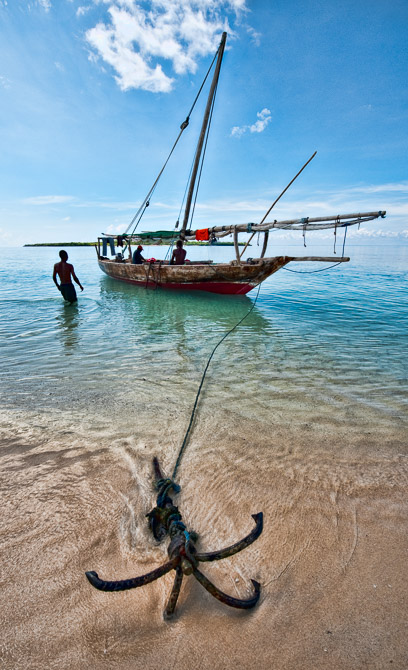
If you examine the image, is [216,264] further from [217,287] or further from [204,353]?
[204,353]

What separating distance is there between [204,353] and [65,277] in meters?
7.67

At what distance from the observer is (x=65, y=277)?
11.2 metres

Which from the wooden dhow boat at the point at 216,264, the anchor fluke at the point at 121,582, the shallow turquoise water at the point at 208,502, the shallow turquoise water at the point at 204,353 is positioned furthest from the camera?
the wooden dhow boat at the point at 216,264

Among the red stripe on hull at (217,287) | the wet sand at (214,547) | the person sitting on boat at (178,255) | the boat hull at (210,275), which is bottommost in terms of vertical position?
the wet sand at (214,547)

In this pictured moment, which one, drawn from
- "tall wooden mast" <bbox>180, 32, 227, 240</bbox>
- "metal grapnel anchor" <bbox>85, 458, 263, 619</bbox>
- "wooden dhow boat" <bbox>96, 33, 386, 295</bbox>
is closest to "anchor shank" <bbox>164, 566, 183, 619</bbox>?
"metal grapnel anchor" <bbox>85, 458, 263, 619</bbox>

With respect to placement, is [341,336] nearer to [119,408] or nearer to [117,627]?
[119,408]

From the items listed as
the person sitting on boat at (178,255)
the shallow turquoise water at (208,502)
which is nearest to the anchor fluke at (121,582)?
the shallow turquoise water at (208,502)

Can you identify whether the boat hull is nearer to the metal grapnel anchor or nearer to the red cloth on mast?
the red cloth on mast

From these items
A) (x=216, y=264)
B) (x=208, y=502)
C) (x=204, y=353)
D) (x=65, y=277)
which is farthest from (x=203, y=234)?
(x=208, y=502)

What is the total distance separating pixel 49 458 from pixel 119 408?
3.86ft

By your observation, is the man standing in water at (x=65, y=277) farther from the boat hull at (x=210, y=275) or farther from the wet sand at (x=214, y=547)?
the wet sand at (x=214, y=547)

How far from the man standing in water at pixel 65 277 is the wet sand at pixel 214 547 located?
8740 mm

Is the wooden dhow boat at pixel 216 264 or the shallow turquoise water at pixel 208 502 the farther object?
the wooden dhow boat at pixel 216 264

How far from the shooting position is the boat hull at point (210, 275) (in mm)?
12453
